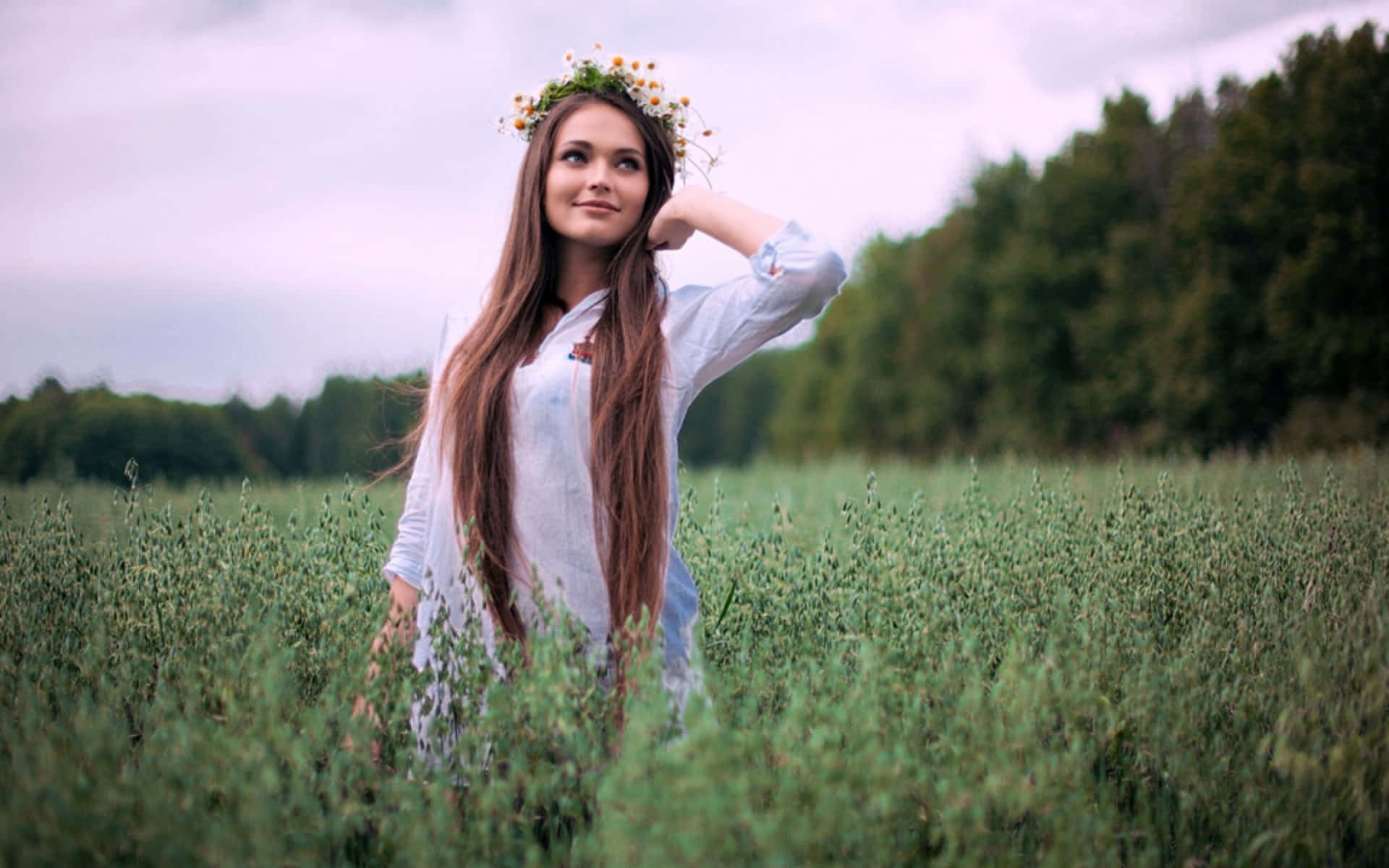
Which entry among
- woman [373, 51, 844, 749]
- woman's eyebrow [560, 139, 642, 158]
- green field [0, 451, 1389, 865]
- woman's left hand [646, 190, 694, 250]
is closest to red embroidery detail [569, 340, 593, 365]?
woman [373, 51, 844, 749]

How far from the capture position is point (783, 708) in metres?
2.73

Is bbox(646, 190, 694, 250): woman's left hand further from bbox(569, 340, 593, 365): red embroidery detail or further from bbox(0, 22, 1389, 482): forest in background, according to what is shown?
bbox(0, 22, 1389, 482): forest in background

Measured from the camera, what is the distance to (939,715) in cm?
239

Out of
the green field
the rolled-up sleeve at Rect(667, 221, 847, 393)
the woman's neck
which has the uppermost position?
the woman's neck

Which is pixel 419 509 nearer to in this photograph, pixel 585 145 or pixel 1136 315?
pixel 585 145

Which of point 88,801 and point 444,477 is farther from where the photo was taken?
point 444,477

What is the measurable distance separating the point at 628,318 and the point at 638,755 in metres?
1.15

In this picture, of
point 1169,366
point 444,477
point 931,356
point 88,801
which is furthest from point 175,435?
point 931,356

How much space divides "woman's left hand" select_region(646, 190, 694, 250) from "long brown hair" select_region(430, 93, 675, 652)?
53 millimetres

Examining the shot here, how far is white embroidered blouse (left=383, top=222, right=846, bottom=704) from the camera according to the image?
2.42 m

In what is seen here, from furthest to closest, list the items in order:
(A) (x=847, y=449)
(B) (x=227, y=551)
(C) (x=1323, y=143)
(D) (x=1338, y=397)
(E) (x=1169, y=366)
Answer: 1. (A) (x=847, y=449)
2. (E) (x=1169, y=366)
3. (C) (x=1323, y=143)
4. (D) (x=1338, y=397)
5. (B) (x=227, y=551)

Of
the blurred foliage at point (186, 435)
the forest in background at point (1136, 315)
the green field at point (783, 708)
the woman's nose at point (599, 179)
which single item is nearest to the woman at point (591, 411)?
the woman's nose at point (599, 179)

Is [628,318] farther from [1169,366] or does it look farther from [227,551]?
[1169,366]

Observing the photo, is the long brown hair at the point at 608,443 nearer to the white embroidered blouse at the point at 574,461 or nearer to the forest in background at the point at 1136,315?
the white embroidered blouse at the point at 574,461
